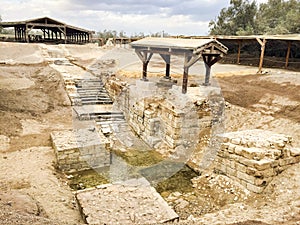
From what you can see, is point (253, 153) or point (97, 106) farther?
point (97, 106)

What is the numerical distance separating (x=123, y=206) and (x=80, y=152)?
2.92m

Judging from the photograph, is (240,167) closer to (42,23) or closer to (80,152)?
(80,152)

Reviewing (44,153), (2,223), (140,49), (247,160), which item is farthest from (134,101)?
(2,223)

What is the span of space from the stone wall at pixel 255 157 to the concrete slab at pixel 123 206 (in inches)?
86.2

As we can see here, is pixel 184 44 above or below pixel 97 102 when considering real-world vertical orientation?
above

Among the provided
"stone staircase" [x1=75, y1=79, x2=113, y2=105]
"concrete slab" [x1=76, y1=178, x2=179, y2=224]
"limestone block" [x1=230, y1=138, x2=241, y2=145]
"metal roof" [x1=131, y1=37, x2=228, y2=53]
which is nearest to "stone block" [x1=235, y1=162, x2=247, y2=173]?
"limestone block" [x1=230, y1=138, x2=241, y2=145]

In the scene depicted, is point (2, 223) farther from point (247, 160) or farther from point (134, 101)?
point (134, 101)

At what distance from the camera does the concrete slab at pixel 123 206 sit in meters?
4.64

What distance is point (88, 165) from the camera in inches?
300

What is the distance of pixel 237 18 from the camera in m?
32.5

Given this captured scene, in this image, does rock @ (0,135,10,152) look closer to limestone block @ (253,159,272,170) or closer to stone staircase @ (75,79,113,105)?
stone staircase @ (75,79,113,105)

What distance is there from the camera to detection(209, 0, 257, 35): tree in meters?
31.7

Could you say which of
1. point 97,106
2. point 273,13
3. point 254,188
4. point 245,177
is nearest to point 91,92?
point 97,106

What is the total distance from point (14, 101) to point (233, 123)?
9740 mm
